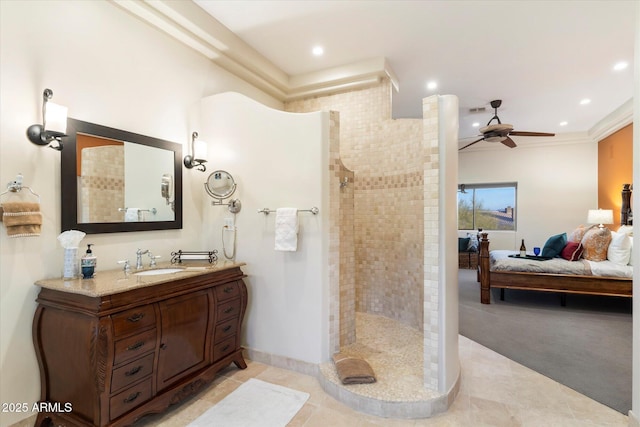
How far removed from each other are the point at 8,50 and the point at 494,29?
3.91 meters

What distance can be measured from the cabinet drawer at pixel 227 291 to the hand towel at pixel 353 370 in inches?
A: 39.7

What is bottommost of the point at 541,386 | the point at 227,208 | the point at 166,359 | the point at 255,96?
the point at 541,386

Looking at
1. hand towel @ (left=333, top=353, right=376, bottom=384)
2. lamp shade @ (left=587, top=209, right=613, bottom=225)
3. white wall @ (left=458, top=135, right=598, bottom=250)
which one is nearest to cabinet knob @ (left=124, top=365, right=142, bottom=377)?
hand towel @ (left=333, top=353, right=376, bottom=384)

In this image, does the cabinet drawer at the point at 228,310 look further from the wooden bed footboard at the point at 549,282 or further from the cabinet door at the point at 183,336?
the wooden bed footboard at the point at 549,282

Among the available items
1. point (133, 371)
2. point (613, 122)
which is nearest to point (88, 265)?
point (133, 371)

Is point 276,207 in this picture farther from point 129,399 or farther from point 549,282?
point 549,282

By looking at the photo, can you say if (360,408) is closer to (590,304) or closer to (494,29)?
(494,29)

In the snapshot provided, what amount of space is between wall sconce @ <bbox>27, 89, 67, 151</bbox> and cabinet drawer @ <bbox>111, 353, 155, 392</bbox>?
4.86ft

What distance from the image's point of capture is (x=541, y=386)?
8.01ft

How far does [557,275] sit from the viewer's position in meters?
4.41

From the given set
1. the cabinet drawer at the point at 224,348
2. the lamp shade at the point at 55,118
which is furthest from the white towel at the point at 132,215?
the cabinet drawer at the point at 224,348

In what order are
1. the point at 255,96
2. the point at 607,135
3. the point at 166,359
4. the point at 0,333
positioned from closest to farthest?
the point at 0,333, the point at 166,359, the point at 255,96, the point at 607,135

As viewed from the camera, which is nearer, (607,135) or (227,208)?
(227,208)

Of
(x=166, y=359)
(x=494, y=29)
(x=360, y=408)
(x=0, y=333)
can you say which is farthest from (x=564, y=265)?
(x=0, y=333)
